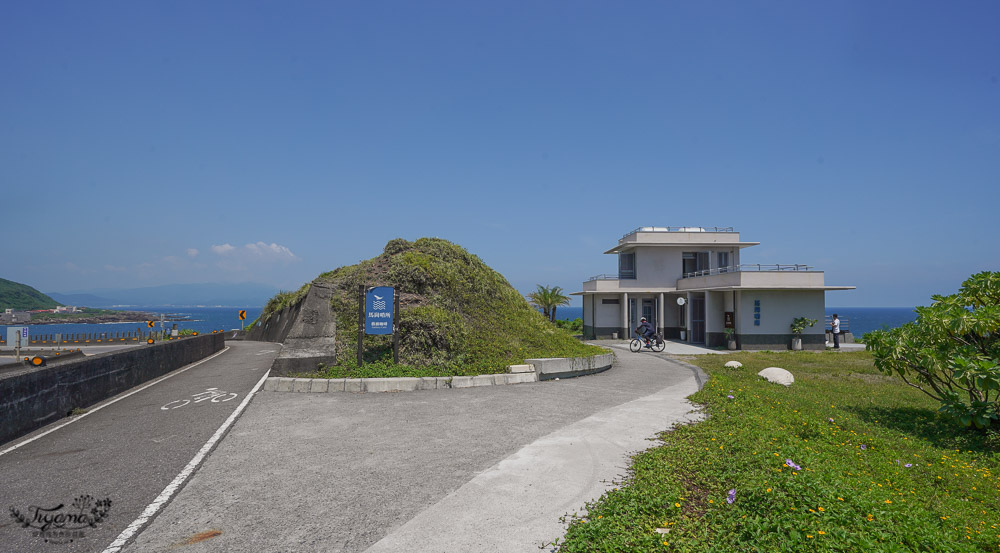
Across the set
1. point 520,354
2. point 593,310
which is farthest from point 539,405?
point 593,310

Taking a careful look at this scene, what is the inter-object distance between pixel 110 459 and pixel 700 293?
27.9 meters

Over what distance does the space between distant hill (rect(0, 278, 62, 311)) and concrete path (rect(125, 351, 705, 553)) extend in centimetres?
15467

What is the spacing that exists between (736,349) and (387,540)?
24617 mm

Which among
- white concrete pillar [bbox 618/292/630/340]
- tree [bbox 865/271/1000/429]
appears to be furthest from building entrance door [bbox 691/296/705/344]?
tree [bbox 865/271/1000/429]

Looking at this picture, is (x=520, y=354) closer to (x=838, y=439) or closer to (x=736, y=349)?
(x=838, y=439)

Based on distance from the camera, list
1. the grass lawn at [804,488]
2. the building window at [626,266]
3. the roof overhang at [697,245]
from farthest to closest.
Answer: the building window at [626,266], the roof overhang at [697,245], the grass lawn at [804,488]

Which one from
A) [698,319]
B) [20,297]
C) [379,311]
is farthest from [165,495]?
[20,297]

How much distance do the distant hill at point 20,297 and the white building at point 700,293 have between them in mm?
147697

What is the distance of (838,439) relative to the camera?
680 centimetres

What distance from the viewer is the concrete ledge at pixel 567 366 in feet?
42.3

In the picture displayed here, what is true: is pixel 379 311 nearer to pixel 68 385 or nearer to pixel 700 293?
pixel 68 385

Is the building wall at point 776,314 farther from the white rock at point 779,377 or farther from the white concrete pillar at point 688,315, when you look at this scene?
the white rock at point 779,377

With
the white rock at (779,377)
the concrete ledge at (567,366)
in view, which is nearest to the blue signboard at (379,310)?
the concrete ledge at (567,366)

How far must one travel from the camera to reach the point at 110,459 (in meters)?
6.13
